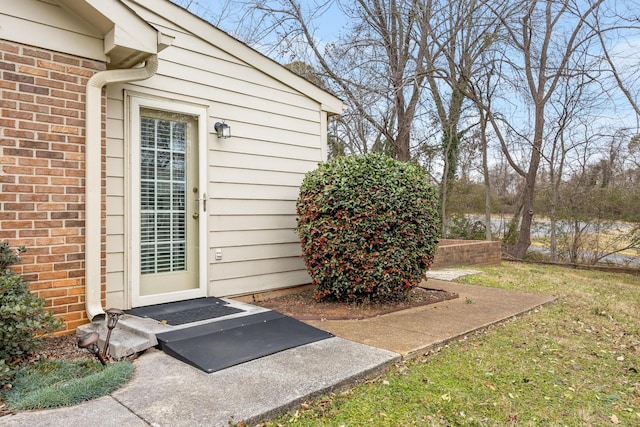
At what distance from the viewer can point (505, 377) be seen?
2.92 meters

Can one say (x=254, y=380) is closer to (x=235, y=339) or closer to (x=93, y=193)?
(x=235, y=339)

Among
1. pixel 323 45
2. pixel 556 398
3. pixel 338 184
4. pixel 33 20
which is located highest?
pixel 323 45

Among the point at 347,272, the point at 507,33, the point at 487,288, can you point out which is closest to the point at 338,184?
the point at 347,272

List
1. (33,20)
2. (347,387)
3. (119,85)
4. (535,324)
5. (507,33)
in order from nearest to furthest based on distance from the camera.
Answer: (347,387) → (33,20) → (119,85) → (535,324) → (507,33)

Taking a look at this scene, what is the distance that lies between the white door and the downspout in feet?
1.52

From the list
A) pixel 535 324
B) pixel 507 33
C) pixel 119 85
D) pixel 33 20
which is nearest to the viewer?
pixel 33 20

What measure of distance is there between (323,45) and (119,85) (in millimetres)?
7992

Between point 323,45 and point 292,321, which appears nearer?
point 292,321

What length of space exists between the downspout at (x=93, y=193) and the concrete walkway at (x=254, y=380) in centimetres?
75

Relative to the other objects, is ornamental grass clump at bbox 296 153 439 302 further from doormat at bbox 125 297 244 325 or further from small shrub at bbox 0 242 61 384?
small shrub at bbox 0 242 61 384

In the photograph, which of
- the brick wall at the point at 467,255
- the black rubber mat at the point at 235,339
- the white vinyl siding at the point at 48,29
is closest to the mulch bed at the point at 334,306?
the black rubber mat at the point at 235,339

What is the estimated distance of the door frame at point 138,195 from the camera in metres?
3.84

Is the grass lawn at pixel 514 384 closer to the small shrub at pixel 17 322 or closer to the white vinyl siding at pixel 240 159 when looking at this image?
the small shrub at pixel 17 322

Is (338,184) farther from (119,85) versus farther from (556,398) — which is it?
(556,398)
